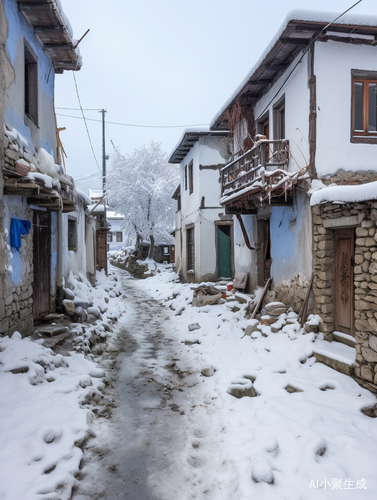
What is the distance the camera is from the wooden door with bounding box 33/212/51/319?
7.78 m

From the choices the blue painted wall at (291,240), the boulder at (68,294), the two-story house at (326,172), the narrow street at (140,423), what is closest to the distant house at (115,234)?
the boulder at (68,294)

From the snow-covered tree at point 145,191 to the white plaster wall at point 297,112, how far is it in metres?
18.6

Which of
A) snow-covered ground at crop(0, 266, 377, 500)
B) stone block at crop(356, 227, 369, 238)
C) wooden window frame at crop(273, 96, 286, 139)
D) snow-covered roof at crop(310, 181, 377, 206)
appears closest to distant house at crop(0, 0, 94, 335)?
snow-covered ground at crop(0, 266, 377, 500)

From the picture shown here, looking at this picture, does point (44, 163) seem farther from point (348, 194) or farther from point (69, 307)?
point (348, 194)

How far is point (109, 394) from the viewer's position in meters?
5.68

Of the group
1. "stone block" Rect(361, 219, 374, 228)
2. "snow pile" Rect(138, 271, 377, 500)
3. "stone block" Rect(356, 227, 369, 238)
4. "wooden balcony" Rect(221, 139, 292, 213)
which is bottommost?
"snow pile" Rect(138, 271, 377, 500)

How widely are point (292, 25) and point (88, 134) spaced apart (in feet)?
34.0

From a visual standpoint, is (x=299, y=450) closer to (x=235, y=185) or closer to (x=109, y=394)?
(x=109, y=394)

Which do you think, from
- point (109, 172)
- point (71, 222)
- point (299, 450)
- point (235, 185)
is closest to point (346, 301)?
point (299, 450)

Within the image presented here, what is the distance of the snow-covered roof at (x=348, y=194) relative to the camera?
4.82m

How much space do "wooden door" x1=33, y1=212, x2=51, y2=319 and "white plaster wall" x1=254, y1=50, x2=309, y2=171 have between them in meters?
5.83

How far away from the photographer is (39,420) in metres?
4.30

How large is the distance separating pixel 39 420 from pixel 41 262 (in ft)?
14.8

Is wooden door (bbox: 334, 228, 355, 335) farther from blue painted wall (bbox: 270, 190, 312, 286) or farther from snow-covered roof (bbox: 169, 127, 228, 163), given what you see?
snow-covered roof (bbox: 169, 127, 228, 163)
